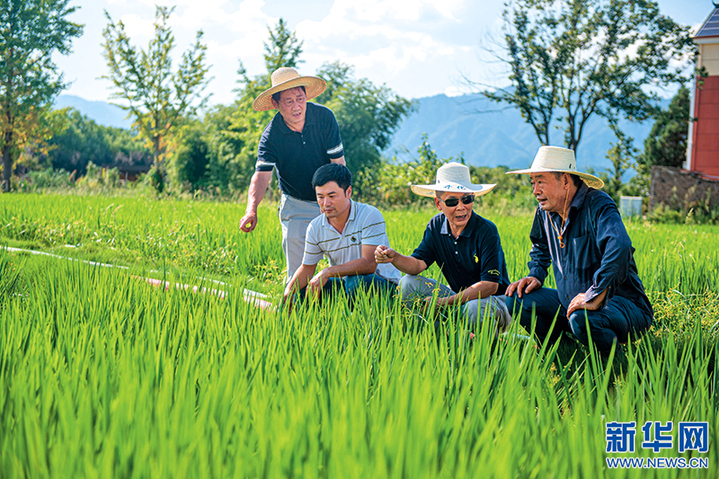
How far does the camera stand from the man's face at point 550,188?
277cm

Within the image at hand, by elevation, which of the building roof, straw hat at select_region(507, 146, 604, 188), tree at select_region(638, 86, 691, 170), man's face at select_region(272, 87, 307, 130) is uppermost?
the building roof

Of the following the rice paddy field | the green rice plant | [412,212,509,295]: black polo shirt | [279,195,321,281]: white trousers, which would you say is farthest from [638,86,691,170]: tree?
the green rice plant

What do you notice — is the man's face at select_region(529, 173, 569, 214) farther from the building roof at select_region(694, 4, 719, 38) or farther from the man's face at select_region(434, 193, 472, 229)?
the building roof at select_region(694, 4, 719, 38)

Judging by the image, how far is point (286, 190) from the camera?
13.4 ft

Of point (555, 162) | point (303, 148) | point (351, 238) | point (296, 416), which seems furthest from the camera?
point (303, 148)

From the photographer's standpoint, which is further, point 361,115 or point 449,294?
point 361,115

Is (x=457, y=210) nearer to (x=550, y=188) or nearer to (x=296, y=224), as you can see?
(x=550, y=188)

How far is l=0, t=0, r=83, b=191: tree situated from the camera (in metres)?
21.2

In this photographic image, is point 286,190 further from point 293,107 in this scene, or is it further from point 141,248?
point 141,248

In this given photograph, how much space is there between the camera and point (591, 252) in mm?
2738

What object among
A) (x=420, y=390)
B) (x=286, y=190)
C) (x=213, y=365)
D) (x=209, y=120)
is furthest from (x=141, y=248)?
(x=209, y=120)

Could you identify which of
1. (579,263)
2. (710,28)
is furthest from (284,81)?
(710,28)

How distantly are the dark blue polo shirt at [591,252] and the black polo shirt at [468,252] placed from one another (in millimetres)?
249

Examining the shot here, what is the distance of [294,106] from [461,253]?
1.59 metres
